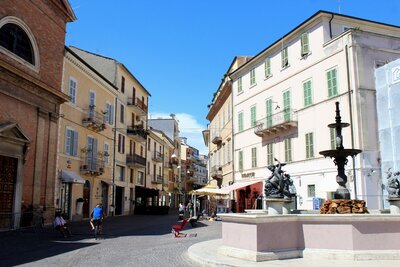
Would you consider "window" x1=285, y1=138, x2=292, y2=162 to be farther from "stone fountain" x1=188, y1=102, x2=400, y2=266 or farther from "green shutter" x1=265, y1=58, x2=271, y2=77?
"stone fountain" x1=188, y1=102, x2=400, y2=266

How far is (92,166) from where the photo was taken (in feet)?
103

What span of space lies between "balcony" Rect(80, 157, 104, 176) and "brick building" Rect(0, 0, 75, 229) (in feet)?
19.9

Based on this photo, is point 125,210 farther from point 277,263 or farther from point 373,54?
point 277,263

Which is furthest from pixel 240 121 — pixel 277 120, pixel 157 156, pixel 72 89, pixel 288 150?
pixel 157 156

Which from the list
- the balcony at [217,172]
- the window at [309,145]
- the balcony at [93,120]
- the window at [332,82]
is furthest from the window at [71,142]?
the balcony at [217,172]

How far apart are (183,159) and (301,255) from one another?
91.3m

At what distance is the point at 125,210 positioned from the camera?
→ 40.9 m

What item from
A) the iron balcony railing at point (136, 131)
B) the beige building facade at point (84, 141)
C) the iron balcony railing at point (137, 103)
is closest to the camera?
the beige building facade at point (84, 141)

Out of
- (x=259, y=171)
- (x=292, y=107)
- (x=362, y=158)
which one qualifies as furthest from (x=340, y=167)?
(x=259, y=171)

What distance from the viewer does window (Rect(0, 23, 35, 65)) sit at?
66.1ft

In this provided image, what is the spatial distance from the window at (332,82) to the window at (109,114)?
1885cm

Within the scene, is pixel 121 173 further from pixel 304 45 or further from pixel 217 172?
pixel 304 45

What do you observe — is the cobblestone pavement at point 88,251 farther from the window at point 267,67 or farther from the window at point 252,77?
the window at point 252,77

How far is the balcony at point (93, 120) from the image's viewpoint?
3103cm
